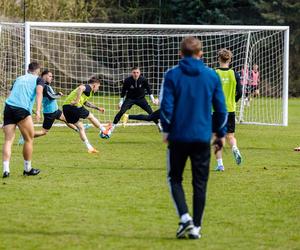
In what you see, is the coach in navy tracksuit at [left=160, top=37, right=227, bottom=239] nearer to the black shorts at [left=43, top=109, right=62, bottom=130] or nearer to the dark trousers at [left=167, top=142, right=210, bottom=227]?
the dark trousers at [left=167, top=142, right=210, bottom=227]

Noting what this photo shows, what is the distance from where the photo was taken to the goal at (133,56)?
28062mm

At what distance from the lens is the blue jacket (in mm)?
8438

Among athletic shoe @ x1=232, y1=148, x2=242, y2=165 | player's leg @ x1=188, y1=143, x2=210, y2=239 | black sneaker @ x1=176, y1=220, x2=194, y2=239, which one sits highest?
player's leg @ x1=188, y1=143, x2=210, y2=239

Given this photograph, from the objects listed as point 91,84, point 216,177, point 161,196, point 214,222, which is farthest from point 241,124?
point 214,222

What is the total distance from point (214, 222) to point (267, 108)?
22588 millimetres

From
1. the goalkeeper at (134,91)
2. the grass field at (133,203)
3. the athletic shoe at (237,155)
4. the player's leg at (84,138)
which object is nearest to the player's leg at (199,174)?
the grass field at (133,203)

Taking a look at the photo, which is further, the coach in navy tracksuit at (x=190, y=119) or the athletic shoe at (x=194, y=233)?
the athletic shoe at (x=194, y=233)

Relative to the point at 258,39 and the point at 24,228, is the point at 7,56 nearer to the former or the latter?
the point at 258,39

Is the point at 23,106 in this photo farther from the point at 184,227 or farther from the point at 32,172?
the point at 184,227

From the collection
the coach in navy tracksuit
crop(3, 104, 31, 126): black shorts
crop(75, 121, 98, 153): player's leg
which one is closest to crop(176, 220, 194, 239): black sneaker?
the coach in navy tracksuit

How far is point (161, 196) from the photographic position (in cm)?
1160

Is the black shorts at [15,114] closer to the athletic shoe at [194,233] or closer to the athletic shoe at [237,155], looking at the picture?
the athletic shoe at [237,155]

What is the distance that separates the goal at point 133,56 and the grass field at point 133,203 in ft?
29.6

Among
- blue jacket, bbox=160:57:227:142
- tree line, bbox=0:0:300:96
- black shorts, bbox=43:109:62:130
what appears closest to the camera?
blue jacket, bbox=160:57:227:142
